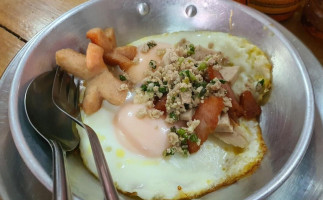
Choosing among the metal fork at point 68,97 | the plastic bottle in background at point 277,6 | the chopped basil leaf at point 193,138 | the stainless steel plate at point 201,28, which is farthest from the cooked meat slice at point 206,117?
the plastic bottle in background at point 277,6

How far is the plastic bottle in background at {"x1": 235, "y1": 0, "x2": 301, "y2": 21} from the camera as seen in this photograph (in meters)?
1.29

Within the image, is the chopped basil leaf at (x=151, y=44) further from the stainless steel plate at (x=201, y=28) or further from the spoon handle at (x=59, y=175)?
the spoon handle at (x=59, y=175)

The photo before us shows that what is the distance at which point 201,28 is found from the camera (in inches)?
48.1

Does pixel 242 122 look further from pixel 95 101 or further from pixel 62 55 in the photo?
pixel 62 55

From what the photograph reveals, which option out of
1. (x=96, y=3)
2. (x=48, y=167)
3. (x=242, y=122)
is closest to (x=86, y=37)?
(x=96, y=3)

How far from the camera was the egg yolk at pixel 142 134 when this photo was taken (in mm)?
911

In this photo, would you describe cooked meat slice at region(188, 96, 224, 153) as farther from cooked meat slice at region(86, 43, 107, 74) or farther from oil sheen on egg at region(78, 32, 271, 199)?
cooked meat slice at region(86, 43, 107, 74)

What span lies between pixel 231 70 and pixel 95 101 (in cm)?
40

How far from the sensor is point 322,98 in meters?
1.02

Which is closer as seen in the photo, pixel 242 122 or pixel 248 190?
pixel 248 190

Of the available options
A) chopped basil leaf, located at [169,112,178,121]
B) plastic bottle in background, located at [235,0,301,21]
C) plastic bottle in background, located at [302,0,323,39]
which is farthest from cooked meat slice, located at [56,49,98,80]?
plastic bottle in background, located at [302,0,323,39]

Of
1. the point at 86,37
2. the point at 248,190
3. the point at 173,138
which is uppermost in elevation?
the point at 86,37

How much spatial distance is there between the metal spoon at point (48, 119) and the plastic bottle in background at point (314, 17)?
94cm

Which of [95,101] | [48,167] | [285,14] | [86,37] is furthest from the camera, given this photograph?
[285,14]
